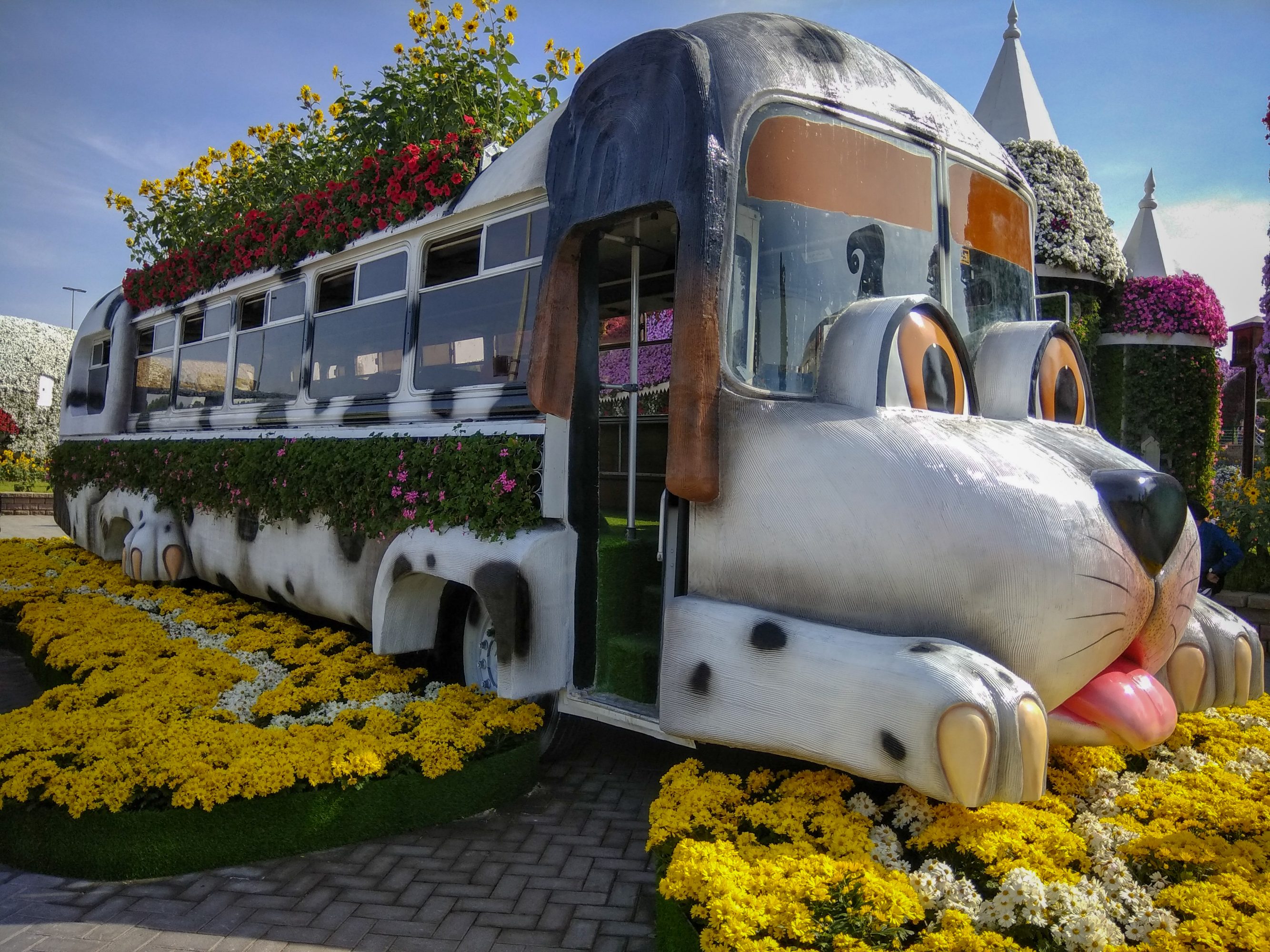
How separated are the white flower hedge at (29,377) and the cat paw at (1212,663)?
28.4 metres

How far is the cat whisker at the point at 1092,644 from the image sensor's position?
289 cm

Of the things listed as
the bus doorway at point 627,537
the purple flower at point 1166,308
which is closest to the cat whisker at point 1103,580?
the bus doorway at point 627,537

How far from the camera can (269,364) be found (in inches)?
264

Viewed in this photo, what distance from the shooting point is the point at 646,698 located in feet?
12.9

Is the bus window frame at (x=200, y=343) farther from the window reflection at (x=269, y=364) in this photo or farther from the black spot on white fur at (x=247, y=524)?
the black spot on white fur at (x=247, y=524)

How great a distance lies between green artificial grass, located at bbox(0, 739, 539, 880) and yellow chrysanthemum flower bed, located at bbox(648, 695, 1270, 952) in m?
1.18

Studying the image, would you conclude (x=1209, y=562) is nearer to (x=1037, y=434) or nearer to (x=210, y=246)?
(x=1037, y=434)

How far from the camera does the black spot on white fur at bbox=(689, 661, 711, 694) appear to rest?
3.23 m

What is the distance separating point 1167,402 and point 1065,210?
311 centimetres

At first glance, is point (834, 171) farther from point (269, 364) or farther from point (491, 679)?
point (269, 364)

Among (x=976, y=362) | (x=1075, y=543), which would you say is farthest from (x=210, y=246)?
(x=1075, y=543)

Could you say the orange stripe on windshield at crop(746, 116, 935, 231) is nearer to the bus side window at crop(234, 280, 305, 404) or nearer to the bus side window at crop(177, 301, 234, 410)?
the bus side window at crop(234, 280, 305, 404)

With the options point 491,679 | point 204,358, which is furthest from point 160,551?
point 491,679

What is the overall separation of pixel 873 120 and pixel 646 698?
8.38 feet
